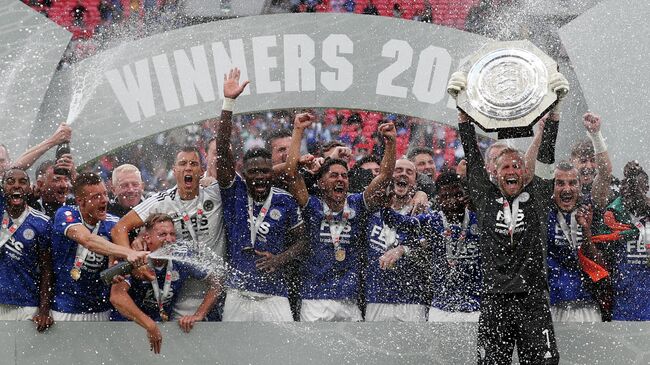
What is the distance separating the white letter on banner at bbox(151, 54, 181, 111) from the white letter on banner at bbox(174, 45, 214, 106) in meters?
0.06

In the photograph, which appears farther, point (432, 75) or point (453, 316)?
point (432, 75)

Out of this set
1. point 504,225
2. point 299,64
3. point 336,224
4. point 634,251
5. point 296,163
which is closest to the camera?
point 504,225

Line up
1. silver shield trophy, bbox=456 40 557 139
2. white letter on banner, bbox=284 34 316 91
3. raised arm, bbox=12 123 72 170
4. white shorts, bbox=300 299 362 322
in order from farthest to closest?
white letter on banner, bbox=284 34 316 91
raised arm, bbox=12 123 72 170
white shorts, bbox=300 299 362 322
silver shield trophy, bbox=456 40 557 139

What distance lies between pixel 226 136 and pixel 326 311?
4.09 ft

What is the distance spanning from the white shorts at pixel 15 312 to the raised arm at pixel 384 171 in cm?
218

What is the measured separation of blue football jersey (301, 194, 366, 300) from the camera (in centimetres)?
659

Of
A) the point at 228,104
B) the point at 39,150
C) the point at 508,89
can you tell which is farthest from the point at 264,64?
the point at 508,89

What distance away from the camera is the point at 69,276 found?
21.5 ft

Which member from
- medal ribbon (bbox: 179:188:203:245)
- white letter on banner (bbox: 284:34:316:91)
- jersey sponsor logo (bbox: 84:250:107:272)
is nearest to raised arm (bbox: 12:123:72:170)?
jersey sponsor logo (bbox: 84:250:107:272)

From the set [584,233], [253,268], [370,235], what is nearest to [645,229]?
[584,233]

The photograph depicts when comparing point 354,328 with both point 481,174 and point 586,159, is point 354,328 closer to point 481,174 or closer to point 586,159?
point 481,174

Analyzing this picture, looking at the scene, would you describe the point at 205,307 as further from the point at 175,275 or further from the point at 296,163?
the point at 296,163

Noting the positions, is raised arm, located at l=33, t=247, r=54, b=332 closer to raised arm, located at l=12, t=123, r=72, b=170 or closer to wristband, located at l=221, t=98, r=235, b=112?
raised arm, located at l=12, t=123, r=72, b=170

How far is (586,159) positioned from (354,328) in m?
1.95
